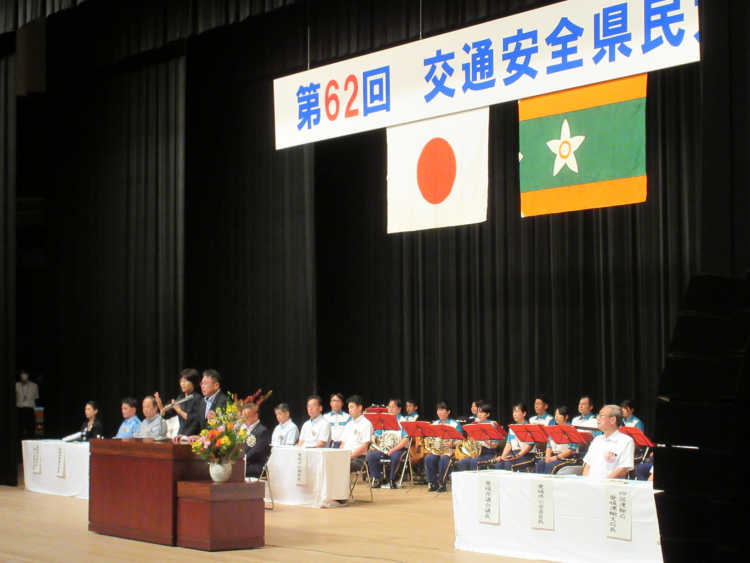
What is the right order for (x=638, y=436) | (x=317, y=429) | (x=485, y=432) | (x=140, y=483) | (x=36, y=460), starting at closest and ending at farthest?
(x=140, y=483), (x=638, y=436), (x=485, y=432), (x=317, y=429), (x=36, y=460)

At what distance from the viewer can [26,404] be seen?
591 inches

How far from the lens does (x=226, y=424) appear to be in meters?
6.28

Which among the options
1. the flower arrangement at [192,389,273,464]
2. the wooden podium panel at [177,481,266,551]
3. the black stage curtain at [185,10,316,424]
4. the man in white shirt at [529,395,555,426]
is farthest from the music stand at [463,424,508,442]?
the black stage curtain at [185,10,316,424]

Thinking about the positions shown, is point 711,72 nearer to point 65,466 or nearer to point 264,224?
point 65,466

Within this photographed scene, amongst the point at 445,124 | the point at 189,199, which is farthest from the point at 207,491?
the point at 189,199

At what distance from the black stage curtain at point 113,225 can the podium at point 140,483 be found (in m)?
5.44

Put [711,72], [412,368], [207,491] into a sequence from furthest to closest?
1. [412,368]
2. [207,491]
3. [711,72]

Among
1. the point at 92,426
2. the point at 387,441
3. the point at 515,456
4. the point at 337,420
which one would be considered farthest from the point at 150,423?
the point at 515,456

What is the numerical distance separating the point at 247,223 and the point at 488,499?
8145 millimetres

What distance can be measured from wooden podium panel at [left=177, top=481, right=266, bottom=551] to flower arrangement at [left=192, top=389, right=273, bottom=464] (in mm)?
185

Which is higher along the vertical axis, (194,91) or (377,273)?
(194,91)

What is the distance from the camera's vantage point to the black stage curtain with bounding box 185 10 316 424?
12758mm

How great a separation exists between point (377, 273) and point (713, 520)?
11.3m

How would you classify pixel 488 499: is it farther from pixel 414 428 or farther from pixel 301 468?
pixel 414 428
